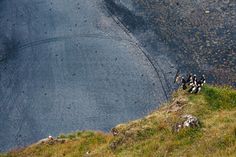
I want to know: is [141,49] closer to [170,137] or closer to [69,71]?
[69,71]

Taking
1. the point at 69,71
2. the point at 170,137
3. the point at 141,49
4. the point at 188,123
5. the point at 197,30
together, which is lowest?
the point at 69,71

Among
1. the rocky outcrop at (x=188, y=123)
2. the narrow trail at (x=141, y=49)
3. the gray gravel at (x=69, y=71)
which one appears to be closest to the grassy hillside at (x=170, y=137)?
the rocky outcrop at (x=188, y=123)

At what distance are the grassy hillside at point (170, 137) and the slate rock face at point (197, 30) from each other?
10.2 metres

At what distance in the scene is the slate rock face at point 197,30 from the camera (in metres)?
40.9

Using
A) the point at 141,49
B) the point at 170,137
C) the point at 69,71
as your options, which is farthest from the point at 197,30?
the point at 170,137

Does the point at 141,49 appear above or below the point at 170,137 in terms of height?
above

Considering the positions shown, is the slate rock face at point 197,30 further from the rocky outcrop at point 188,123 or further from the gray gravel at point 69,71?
the rocky outcrop at point 188,123

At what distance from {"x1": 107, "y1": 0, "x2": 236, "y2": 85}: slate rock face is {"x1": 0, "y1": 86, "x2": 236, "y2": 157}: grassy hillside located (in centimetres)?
1019

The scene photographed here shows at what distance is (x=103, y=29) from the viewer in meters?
44.8

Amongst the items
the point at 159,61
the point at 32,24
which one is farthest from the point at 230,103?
the point at 32,24

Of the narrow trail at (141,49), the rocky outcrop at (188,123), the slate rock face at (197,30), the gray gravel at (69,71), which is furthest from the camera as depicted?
the slate rock face at (197,30)

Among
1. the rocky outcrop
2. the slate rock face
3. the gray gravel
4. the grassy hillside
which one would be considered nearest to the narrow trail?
the gray gravel

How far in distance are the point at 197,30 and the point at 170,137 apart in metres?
20.7

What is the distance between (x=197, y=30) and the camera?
44406 mm
